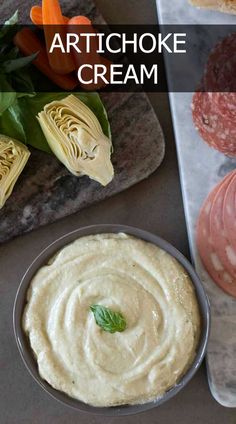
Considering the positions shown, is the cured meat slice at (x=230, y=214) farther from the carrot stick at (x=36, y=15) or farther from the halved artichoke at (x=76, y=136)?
the carrot stick at (x=36, y=15)

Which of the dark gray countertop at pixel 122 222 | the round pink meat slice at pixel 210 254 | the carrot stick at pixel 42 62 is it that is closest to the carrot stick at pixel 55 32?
the carrot stick at pixel 42 62

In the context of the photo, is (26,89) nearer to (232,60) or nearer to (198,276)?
(232,60)

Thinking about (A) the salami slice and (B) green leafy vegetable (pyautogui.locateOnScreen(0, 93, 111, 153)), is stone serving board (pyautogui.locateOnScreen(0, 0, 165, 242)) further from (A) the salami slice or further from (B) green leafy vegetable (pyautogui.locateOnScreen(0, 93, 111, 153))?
(A) the salami slice

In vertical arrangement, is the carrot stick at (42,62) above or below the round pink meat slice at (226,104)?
above

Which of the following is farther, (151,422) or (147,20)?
(147,20)

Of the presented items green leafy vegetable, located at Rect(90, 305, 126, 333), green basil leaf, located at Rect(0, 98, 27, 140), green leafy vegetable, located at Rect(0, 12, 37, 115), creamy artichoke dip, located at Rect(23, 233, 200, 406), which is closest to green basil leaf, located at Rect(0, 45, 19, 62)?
green leafy vegetable, located at Rect(0, 12, 37, 115)

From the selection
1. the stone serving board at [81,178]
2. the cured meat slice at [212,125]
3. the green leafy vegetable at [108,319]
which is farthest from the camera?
the stone serving board at [81,178]

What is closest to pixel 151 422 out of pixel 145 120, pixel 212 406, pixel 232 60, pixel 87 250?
pixel 212 406
